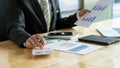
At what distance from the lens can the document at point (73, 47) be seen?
4.37 ft

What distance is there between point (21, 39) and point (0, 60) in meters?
0.26

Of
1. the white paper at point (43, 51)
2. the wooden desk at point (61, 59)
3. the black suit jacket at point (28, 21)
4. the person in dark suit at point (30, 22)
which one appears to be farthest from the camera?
the black suit jacket at point (28, 21)

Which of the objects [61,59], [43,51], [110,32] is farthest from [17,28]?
[110,32]

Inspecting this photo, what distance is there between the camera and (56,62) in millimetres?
1173

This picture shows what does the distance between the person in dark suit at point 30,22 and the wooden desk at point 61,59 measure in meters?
0.08

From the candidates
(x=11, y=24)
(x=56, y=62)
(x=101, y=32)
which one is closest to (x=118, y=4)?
(x=101, y=32)

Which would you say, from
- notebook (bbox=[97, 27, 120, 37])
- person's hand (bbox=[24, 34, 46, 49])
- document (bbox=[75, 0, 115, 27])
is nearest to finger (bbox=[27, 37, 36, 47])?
person's hand (bbox=[24, 34, 46, 49])

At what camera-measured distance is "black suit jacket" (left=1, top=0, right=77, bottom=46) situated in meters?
1.55

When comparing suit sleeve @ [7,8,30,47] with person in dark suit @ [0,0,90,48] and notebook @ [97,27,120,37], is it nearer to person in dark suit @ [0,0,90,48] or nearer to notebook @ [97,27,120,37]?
person in dark suit @ [0,0,90,48]

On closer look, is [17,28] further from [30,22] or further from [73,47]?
[73,47]

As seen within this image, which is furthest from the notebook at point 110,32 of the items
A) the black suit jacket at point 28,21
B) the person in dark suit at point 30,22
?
the black suit jacket at point 28,21

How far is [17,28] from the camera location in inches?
62.4

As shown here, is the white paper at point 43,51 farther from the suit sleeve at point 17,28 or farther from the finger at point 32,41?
the suit sleeve at point 17,28

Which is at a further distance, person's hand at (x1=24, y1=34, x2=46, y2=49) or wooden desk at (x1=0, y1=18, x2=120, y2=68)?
person's hand at (x1=24, y1=34, x2=46, y2=49)
